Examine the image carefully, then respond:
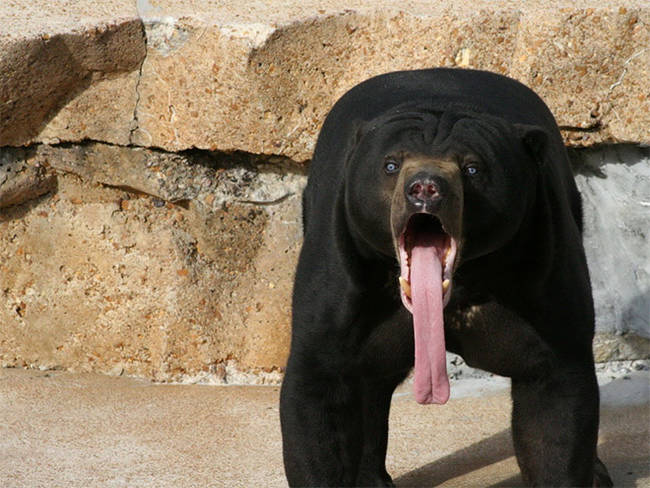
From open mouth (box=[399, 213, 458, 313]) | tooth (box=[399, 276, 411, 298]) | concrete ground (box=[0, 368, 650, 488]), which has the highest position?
open mouth (box=[399, 213, 458, 313])

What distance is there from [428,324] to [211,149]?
257 centimetres

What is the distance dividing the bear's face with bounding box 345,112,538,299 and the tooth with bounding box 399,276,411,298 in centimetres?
1

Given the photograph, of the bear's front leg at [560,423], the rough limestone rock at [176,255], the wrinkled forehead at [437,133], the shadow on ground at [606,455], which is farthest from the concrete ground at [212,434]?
the wrinkled forehead at [437,133]

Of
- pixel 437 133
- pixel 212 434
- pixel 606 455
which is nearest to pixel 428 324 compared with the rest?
pixel 437 133

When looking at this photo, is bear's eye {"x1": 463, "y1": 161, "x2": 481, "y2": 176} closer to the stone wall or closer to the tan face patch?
the tan face patch

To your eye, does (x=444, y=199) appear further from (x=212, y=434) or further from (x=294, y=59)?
(x=294, y=59)

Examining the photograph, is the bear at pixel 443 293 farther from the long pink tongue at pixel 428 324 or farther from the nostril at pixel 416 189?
the nostril at pixel 416 189

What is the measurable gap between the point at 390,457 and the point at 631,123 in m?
1.91

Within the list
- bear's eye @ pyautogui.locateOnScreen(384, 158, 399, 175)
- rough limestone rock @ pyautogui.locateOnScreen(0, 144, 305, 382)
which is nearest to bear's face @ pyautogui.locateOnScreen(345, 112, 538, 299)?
bear's eye @ pyautogui.locateOnScreen(384, 158, 399, 175)

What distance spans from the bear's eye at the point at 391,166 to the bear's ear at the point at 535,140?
1.34 ft

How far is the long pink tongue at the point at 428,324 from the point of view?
3.44 m

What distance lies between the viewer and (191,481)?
4727mm

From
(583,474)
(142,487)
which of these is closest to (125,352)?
(142,487)

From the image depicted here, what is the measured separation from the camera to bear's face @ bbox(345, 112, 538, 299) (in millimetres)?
3367
